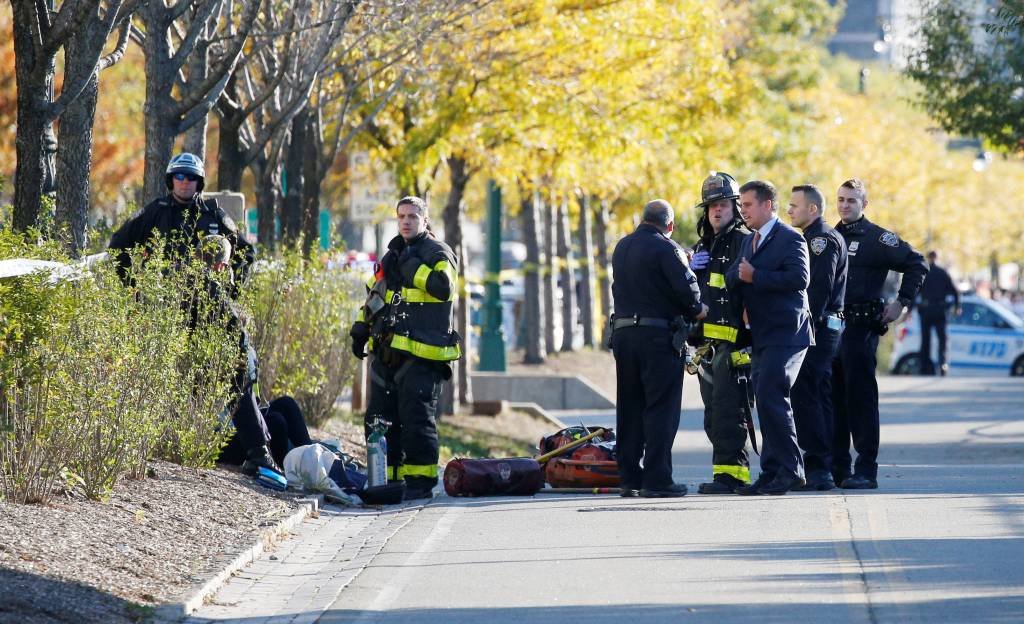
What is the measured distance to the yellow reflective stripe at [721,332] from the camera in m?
11.6

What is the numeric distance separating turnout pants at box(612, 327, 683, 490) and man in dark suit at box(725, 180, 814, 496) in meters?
0.55

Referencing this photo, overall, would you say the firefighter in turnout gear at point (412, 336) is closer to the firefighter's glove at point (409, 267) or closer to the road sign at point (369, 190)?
the firefighter's glove at point (409, 267)

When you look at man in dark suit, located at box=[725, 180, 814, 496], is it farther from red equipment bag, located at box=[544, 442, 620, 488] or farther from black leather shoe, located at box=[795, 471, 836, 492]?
Result: red equipment bag, located at box=[544, 442, 620, 488]

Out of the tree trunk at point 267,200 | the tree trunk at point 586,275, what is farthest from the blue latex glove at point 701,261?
the tree trunk at point 586,275

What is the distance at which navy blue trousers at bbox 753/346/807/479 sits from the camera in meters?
11.2

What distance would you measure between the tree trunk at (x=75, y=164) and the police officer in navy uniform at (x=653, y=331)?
3497 mm

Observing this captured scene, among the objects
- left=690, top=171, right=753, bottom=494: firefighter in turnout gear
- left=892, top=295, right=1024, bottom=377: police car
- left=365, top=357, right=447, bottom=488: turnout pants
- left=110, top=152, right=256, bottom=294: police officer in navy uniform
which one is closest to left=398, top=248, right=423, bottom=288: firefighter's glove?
left=365, top=357, right=447, bottom=488: turnout pants

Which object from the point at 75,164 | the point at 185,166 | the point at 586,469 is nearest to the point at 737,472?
the point at 586,469

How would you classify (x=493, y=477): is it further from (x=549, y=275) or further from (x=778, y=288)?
(x=549, y=275)

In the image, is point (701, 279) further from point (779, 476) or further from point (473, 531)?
point (473, 531)

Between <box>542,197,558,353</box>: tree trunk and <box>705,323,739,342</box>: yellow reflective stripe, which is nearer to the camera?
<box>705,323,739,342</box>: yellow reflective stripe

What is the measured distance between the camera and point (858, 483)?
39.5 ft

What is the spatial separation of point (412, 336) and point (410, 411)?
49cm

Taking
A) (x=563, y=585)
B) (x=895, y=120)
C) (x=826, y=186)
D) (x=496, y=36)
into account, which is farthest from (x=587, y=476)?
(x=895, y=120)
